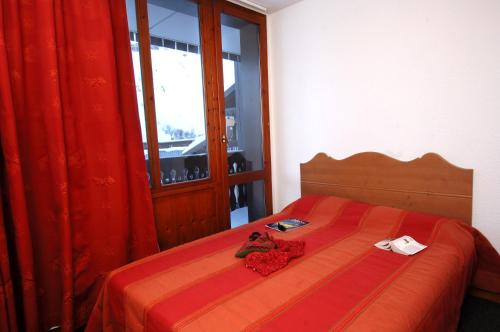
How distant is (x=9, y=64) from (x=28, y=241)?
3.16 ft

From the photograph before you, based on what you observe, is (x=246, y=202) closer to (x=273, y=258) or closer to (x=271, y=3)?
(x=273, y=258)

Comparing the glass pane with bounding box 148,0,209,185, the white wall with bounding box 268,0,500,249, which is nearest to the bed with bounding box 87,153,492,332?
the white wall with bounding box 268,0,500,249

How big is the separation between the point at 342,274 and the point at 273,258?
35cm

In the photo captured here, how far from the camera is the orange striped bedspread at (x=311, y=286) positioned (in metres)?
1.12

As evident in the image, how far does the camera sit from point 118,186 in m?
1.95

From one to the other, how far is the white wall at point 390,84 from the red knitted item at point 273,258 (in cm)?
116

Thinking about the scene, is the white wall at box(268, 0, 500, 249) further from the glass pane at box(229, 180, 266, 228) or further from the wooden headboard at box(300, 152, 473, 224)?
the glass pane at box(229, 180, 266, 228)

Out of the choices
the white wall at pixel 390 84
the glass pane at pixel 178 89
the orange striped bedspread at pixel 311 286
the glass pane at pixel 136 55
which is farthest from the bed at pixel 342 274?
the glass pane at pixel 136 55

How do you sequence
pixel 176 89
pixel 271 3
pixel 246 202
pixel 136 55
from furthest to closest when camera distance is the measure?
pixel 246 202, pixel 271 3, pixel 176 89, pixel 136 55

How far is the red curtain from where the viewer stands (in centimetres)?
158

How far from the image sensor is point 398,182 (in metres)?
2.21

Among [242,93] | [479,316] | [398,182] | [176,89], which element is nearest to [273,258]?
[398,182]

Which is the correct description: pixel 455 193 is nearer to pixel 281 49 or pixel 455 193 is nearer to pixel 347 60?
pixel 347 60

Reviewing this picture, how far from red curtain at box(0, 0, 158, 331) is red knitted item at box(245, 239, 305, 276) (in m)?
0.91
